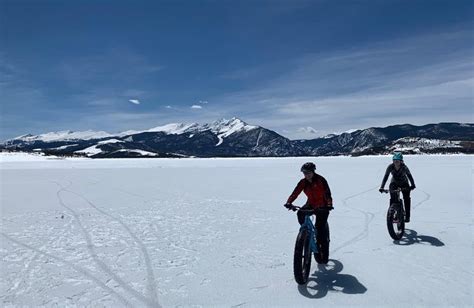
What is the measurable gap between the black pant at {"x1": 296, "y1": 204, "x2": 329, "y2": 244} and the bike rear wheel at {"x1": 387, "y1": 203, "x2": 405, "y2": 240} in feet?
9.23

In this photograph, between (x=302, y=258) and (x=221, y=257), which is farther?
(x=221, y=257)

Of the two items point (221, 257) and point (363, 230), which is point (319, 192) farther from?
point (363, 230)

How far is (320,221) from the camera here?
7.01 metres

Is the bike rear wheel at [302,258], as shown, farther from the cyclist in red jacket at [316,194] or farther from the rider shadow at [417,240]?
the rider shadow at [417,240]

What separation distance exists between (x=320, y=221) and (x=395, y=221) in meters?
3.33

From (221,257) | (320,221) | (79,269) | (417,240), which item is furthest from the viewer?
(417,240)

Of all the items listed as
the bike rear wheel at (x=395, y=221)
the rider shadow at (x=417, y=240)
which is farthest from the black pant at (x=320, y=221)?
the rider shadow at (x=417, y=240)

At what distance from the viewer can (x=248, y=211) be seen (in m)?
14.3

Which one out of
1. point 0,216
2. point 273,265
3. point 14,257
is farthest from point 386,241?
point 0,216

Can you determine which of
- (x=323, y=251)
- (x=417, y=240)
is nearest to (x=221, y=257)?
(x=323, y=251)

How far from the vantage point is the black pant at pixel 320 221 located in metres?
6.77

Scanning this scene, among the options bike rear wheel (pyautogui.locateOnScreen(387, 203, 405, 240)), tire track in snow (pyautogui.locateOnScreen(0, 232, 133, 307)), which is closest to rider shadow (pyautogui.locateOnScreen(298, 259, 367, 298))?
bike rear wheel (pyautogui.locateOnScreen(387, 203, 405, 240))

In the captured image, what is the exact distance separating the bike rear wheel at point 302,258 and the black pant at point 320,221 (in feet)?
1.13

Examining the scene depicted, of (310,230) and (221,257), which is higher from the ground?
(310,230)
